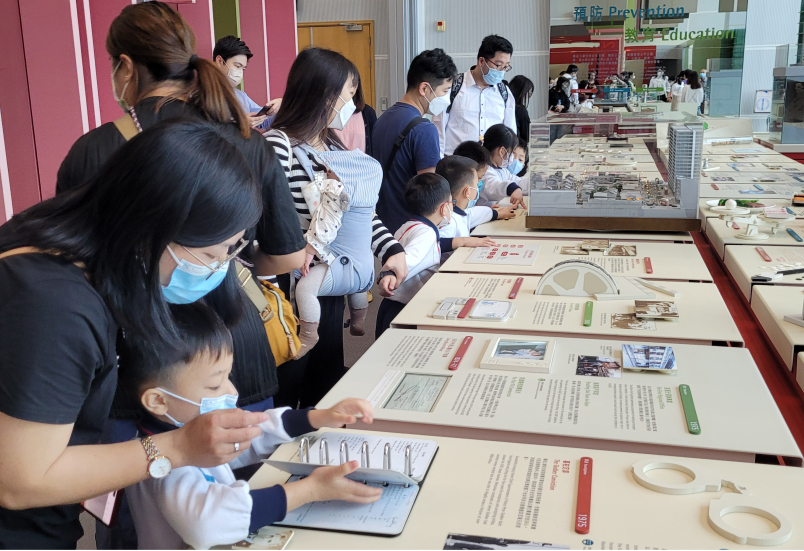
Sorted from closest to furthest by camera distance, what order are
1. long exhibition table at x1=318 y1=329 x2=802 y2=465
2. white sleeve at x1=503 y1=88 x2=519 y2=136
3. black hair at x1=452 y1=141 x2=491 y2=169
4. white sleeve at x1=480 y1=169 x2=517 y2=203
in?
long exhibition table at x1=318 y1=329 x2=802 y2=465 < black hair at x1=452 y1=141 x2=491 y2=169 < white sleeve at x1=480 y1=169 x2=517 y2=203 < white sleeve at x1=503 y1=88 x2=519 y2=136

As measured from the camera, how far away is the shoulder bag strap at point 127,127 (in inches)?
60.9

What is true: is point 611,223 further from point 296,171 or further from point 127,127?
point 127,127

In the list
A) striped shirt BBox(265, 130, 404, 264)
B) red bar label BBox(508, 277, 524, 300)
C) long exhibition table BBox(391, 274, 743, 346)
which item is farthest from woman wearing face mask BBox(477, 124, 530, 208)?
striped shirt BBox(265, 130, 404, 264)

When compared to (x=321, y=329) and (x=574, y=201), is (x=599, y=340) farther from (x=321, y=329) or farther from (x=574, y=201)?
(x=574, y=201)

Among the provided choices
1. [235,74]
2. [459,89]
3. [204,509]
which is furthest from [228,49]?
[204,509]

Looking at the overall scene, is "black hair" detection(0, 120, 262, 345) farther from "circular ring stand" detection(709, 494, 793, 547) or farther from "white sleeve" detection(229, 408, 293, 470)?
"circular ring stand" detection(709, 494, 793, 547)

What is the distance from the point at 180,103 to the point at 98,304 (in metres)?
0.76

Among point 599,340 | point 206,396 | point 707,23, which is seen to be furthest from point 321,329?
point 707,23

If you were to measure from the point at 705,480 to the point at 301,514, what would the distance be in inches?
26.6

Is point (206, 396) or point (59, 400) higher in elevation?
point (59, 400)

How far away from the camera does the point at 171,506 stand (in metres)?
1.11

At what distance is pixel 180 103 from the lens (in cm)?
160

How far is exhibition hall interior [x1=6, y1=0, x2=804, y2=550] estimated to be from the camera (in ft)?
3.27

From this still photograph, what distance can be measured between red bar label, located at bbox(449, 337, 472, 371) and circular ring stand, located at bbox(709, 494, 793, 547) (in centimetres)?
75
